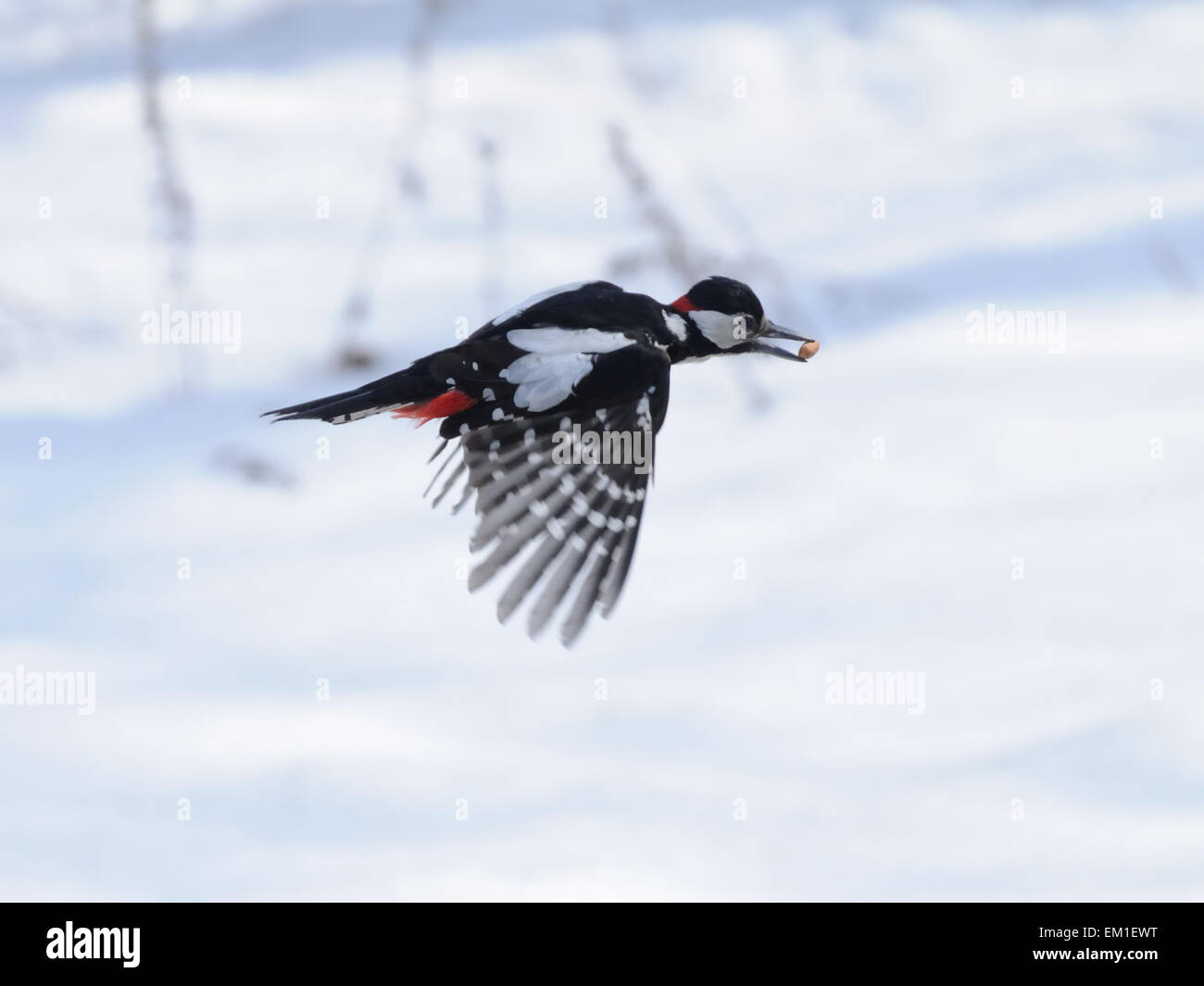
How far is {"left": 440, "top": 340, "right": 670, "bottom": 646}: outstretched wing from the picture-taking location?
4.85 meters

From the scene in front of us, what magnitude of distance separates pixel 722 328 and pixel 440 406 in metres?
1.17

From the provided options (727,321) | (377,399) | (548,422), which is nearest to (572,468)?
(548,422)

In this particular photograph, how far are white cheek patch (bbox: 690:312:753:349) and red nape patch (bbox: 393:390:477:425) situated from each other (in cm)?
105

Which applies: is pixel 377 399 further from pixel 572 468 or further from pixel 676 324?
pixel 676 324

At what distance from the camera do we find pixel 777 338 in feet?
19.7

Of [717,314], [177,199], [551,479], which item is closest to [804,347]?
[717,314]

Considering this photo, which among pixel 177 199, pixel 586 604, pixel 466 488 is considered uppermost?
pixel 177 199

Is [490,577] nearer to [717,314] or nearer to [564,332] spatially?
[564,332]

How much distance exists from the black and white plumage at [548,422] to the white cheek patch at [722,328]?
1.40 feet

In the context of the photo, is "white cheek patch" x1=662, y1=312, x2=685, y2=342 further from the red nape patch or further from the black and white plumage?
the red nape patch

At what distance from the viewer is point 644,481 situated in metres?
5.07

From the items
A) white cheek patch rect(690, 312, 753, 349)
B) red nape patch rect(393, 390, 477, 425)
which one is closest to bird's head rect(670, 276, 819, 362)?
white cheek patch rect(690, 312, 753, 349)

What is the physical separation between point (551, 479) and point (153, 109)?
345cm

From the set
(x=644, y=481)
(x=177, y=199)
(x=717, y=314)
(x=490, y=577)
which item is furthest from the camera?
(x=177, y=199)
